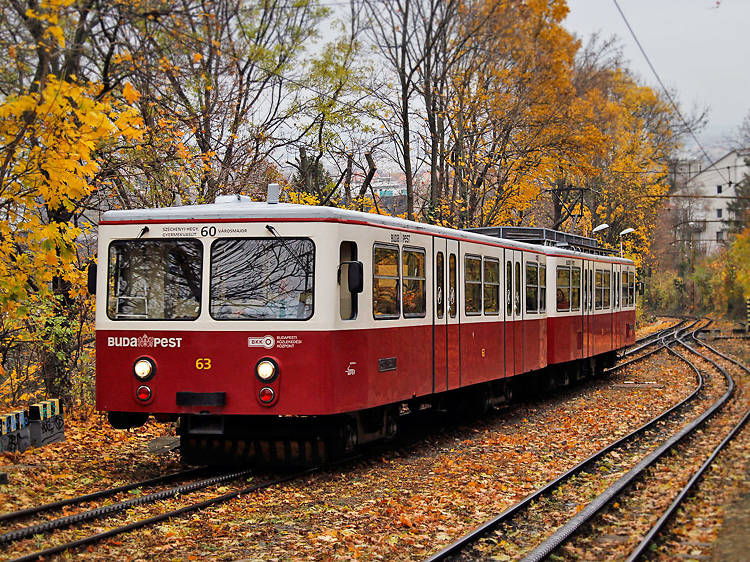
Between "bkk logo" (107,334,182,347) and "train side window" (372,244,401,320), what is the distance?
2300 mm

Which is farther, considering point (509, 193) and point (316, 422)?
point (509, 193)

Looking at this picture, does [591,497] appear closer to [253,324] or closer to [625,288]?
[253,324]

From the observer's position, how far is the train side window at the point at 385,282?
1146 centimetres

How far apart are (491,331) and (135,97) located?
302 inches

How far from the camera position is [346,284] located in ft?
35.6

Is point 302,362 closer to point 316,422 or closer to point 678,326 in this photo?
point 316,422

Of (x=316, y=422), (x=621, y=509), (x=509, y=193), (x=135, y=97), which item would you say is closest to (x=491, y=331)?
(x=316, y=422)

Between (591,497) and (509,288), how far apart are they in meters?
7.22

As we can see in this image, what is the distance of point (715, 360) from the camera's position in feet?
98.7

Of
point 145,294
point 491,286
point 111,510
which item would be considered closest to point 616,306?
point 491,286

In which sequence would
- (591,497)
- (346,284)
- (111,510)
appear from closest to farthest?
(111,510), (591,497), (346,284)

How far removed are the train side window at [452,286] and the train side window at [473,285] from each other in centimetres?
49

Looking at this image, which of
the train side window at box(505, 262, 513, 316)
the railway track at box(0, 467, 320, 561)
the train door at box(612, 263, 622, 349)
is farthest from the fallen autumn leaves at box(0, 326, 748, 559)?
the train door at box(612, 263, 622, 349)

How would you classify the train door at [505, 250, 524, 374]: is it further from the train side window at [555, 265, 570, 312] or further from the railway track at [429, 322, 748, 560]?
the train side window at [555, 265, 570, 312]
